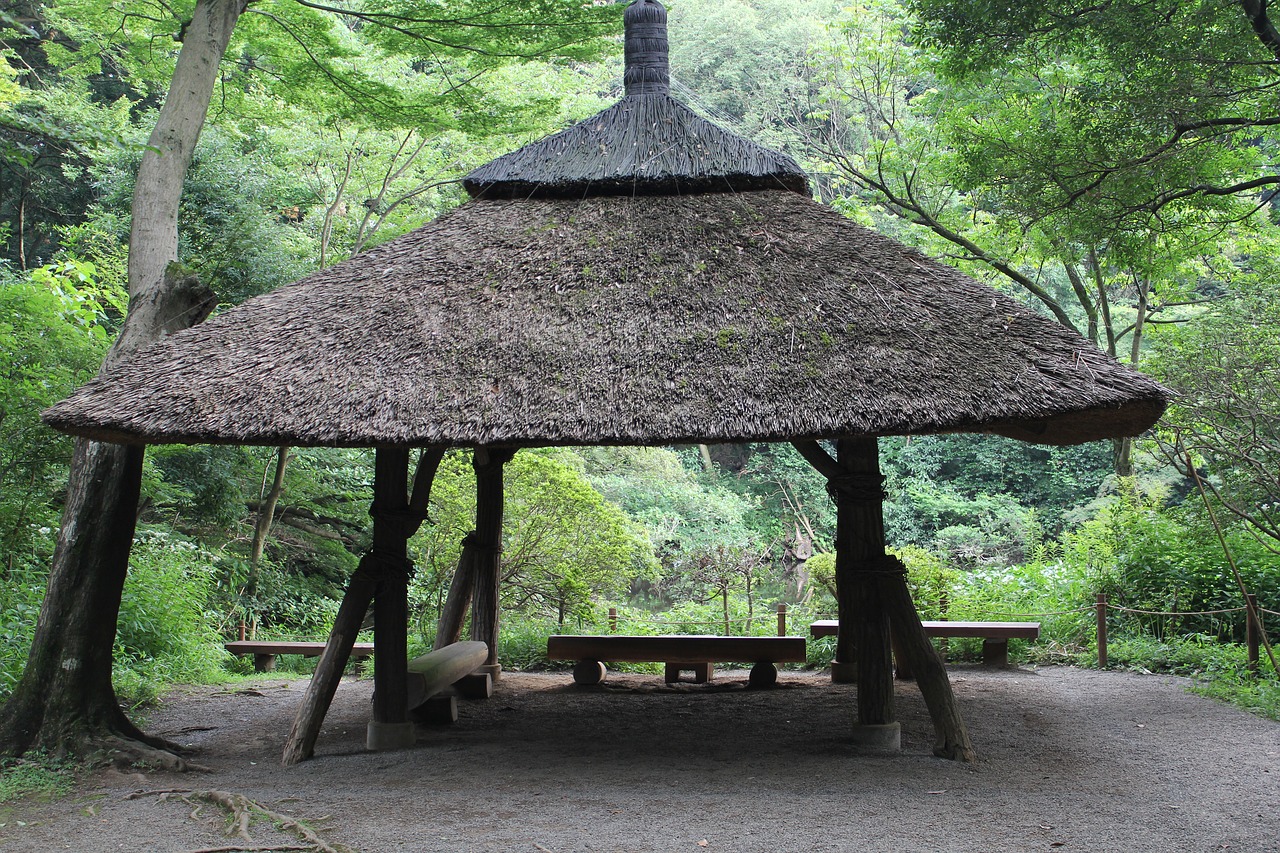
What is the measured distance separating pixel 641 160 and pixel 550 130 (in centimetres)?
1047

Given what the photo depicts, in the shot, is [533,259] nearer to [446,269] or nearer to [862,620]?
[446,269]

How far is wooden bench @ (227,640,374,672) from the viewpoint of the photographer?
8915 mm

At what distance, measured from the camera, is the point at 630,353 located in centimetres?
539

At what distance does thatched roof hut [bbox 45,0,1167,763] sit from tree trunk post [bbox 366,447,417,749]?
1 centimetres

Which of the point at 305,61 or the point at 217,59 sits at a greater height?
the point at 305,61

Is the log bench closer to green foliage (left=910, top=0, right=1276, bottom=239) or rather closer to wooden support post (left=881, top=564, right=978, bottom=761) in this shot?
wooden support post (left=881, top=564, right=978, bottom=761)

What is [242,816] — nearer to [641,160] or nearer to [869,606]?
[869,606]

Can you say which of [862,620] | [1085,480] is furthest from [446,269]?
[1085,480]

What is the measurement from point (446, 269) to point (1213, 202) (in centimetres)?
794

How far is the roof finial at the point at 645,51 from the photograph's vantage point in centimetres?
777

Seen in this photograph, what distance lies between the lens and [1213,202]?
9789mm

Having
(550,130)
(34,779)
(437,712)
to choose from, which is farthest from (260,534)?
(550,130)

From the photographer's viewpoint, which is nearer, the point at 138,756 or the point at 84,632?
the point at 138,756

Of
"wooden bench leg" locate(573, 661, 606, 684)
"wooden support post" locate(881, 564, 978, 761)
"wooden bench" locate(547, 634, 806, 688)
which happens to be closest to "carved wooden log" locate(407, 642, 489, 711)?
"wooden bench" locate(547, 634, 806, 688)
